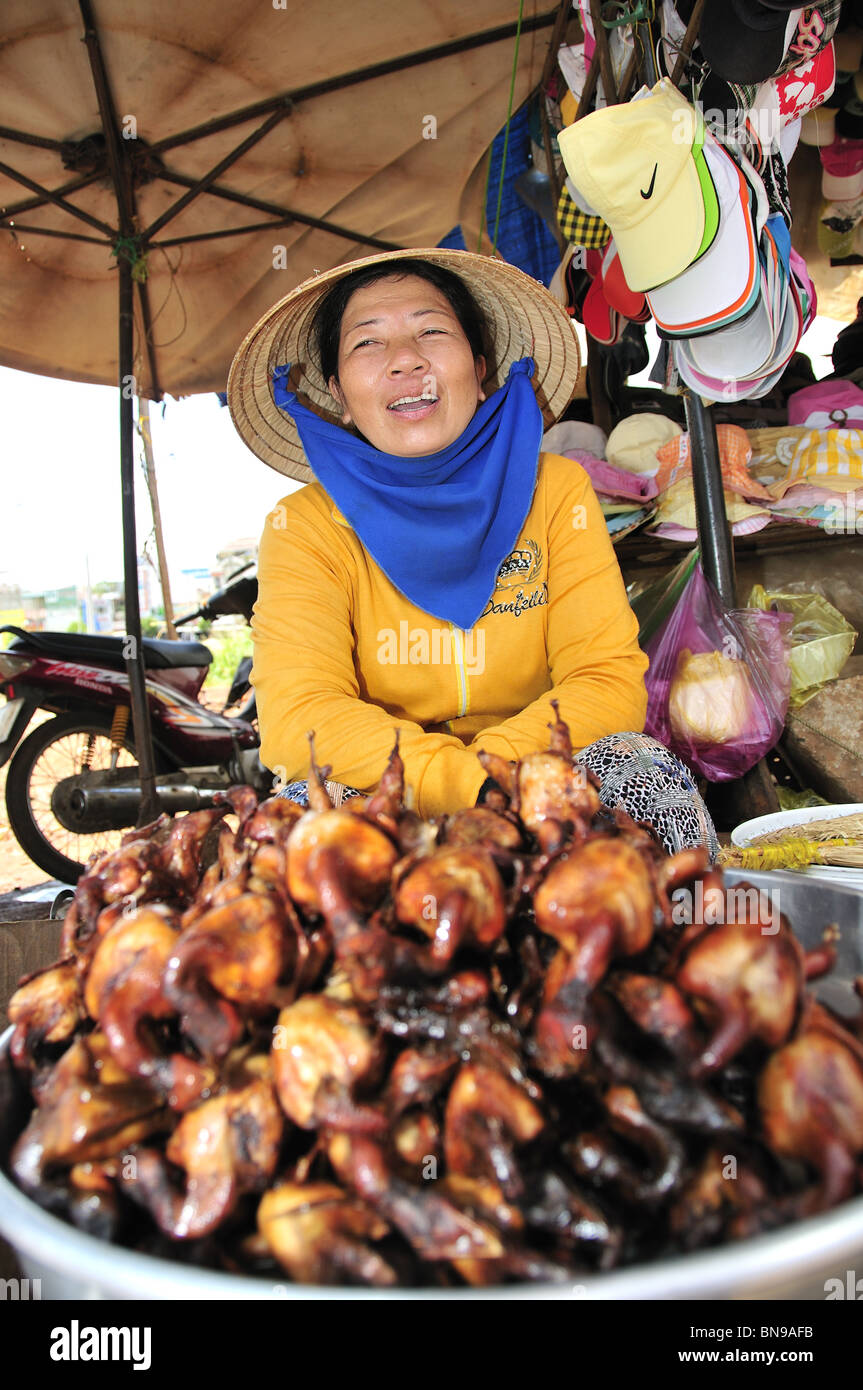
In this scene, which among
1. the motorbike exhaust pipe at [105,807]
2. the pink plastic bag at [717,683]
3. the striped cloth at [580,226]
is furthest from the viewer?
the motorbike exhaust pipe at [105,807]

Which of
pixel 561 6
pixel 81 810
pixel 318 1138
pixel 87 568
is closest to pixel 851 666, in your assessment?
pixel 561 6

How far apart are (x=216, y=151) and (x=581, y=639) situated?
3.03 m

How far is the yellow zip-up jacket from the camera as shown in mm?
2084

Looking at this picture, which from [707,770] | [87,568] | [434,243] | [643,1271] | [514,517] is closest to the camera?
[643,1271]

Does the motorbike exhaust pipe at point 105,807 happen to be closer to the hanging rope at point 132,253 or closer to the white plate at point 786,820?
the hanging rope at point 132,253

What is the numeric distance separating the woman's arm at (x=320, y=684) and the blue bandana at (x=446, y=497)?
5.5 inches

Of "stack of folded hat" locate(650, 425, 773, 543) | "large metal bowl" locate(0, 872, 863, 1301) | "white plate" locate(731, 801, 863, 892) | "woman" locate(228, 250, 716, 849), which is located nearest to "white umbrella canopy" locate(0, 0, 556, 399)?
"woman" locate(228, 250, 716, 849)

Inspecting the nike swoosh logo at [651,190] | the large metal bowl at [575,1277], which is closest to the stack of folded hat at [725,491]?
the nike swoosh logo at [651,190]

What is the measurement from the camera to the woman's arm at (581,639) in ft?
6.56

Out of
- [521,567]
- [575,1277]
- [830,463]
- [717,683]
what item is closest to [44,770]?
[521,567]

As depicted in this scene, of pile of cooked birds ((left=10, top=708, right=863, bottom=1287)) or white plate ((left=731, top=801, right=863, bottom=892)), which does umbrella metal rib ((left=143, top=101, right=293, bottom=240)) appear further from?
pile of cooked birds ((left=10, top=708, right=863, bottom=1287))
